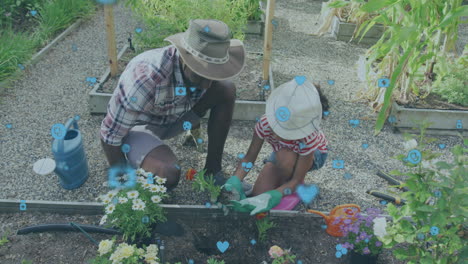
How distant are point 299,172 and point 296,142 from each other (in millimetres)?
173

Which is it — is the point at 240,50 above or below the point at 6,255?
above

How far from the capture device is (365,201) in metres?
2.49

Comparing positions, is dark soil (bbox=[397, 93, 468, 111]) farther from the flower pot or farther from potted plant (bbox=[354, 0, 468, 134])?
the flower pot

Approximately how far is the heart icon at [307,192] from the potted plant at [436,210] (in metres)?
0.71

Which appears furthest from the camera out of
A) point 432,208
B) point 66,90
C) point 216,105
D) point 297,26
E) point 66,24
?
point 297,26

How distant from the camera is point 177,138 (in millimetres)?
3002

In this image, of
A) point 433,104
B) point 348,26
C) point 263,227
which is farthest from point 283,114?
point 348,26

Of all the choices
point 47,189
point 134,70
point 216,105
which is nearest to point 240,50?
point 216,105

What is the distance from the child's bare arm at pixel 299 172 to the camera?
2148mm

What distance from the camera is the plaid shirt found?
1.94 meters

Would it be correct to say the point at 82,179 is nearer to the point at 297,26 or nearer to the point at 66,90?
the point at 66,90

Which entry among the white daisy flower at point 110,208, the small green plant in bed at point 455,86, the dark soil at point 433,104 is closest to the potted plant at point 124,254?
the white daisy flower at point 110,208

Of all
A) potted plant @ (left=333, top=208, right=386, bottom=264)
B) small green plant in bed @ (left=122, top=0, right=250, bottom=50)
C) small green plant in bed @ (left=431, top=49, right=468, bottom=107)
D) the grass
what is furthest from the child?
the grass

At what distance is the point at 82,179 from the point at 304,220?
1398 millimetres
